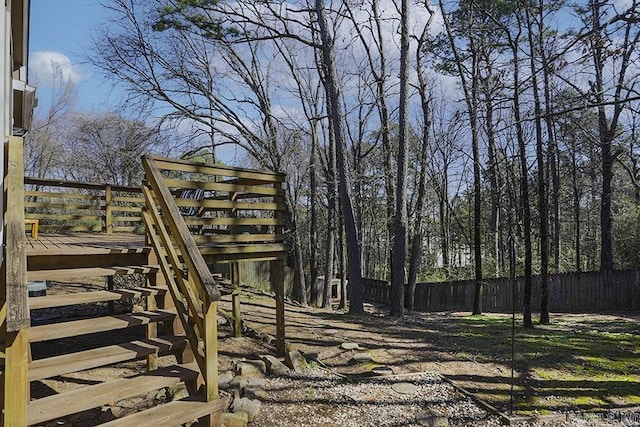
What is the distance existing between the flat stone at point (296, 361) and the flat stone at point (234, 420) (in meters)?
1.36

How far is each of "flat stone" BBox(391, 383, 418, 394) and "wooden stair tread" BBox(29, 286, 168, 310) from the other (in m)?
2.56

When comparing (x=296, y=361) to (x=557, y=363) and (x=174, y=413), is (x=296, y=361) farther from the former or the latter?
(x=557, y=363)

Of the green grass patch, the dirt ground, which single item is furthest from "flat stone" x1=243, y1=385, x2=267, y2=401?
the green grass patch

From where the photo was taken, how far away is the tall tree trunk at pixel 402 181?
1016 centimetres

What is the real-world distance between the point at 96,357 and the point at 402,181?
27.5 feet

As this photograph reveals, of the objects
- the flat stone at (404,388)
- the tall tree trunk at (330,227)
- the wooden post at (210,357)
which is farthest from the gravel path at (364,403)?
the tall tree trunk at (330,227)

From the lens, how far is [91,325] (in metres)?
3.16

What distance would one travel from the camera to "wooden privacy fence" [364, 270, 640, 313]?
13680 mm

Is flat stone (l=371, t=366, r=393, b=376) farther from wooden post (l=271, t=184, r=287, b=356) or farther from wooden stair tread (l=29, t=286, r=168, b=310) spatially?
wooden stair tread (l=29, t=286, r=168, b=310)

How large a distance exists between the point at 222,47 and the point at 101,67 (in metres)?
3.38

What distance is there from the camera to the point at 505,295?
52.0 ft

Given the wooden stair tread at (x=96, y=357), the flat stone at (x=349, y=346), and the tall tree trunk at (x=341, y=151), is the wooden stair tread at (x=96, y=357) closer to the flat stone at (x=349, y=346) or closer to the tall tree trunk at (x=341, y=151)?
the flat stone at (x=349, y=346)

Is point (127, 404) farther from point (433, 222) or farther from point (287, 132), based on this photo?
point (433, 222)

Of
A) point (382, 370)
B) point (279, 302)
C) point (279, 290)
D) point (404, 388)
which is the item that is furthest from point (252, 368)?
point (404, 388)
